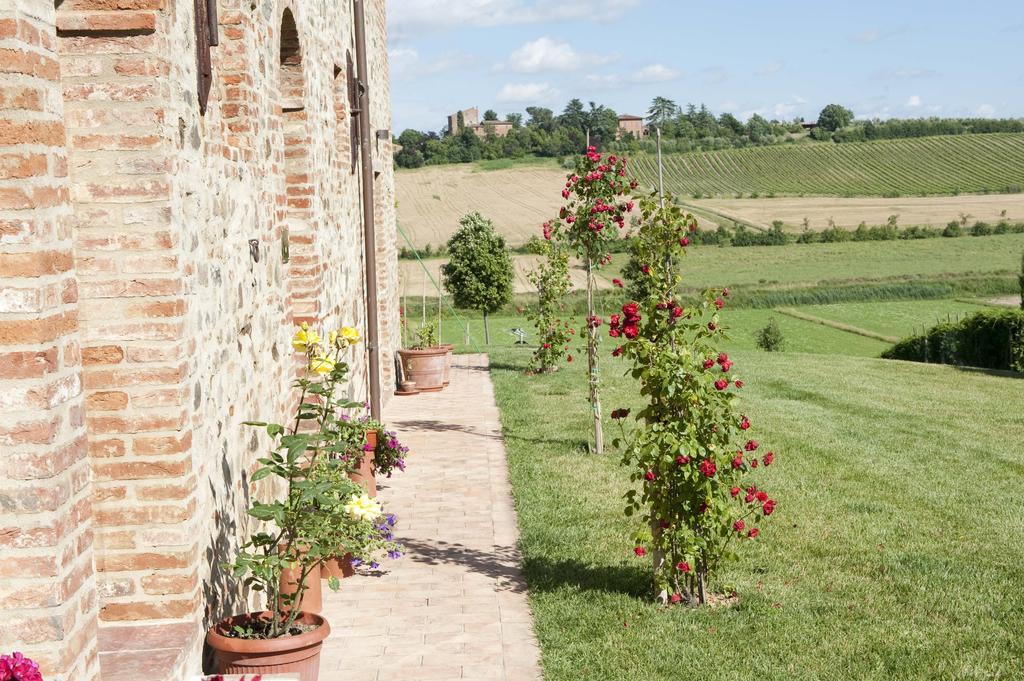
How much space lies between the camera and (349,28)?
10453 mm

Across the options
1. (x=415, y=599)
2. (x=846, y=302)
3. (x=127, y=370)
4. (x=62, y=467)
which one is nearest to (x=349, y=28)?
(x=415, y=599)

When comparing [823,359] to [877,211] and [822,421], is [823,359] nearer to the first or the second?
[822,421]

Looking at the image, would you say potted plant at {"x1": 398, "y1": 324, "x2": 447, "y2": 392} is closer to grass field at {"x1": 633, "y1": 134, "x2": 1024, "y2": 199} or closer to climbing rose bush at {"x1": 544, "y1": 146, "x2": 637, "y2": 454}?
climbing rose bush at {"x1": 544, "y1": 146, "x2": 637, "y2": 454}

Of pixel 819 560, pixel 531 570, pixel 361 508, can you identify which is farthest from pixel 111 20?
pixel 819 560

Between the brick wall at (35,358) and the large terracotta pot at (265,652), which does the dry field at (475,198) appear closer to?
the large terracotta pot at (265,652)

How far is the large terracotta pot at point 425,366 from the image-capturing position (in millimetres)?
14438

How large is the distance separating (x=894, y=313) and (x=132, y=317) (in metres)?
37.7

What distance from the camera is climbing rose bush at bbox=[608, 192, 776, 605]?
585 centimetres

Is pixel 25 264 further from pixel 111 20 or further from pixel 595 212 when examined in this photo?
pixel 595 212

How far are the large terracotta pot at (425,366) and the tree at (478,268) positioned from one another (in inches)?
343

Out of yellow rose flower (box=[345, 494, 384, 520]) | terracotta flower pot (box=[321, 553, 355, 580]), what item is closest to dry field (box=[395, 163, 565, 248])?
terracotta flower pot (box=[321, 553, 355, 580])

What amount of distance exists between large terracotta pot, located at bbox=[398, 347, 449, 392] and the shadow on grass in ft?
23.1

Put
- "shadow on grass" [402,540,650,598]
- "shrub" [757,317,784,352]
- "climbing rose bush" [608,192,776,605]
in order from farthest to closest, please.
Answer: "shrub" [757,317,784,352], "shadow on grass" [402,540,650,598], "climbing rose bush" [608,192,776,605]

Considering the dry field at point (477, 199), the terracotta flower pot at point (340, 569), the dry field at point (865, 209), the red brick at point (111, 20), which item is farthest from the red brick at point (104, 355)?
the dry field at point (865, 209)
